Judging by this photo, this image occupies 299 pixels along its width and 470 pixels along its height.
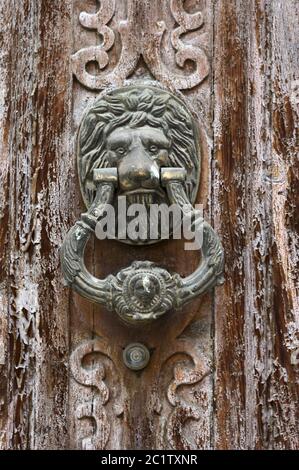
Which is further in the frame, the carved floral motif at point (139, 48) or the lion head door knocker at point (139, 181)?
the carved floral motif at point (139, 48)

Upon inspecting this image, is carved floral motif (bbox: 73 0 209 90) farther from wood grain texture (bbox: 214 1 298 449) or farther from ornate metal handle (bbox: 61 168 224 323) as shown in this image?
ornate metal handle (bbox: 61 168 224 323)

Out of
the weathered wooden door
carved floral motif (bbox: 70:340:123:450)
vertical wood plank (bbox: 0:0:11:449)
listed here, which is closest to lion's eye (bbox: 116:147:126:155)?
the weathered wooden door

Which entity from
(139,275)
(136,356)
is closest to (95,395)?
(136,356)

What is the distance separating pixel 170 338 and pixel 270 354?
0.18m

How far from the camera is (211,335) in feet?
6.31

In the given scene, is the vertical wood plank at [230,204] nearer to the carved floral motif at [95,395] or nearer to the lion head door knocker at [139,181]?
the lion head door knocker at [139,181]

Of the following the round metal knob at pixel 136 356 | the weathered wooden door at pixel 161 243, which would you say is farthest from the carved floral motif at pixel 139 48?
the round metal knob at pixel 136 356

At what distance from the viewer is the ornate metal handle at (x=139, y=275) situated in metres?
1.84

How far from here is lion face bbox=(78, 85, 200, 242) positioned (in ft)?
6.17

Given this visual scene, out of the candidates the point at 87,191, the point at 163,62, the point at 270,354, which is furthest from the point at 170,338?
the point at 163,62

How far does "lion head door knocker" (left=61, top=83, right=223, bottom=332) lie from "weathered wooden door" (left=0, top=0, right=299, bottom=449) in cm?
4

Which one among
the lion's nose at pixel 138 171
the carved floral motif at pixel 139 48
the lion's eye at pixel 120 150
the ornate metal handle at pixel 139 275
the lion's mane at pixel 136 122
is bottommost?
the ornate metal handle at pixel 139 275

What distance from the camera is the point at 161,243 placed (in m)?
1.93

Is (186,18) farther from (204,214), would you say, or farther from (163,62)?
(204,214)
